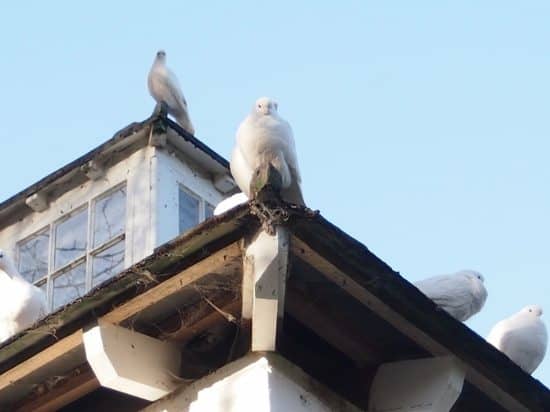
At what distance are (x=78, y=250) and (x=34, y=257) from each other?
430 mm

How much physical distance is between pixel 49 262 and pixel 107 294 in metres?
3.71

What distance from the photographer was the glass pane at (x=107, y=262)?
10.3 meters

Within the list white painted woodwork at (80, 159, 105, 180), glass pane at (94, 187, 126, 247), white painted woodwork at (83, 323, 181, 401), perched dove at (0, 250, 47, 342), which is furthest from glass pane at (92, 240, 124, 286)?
white painted woodwork at (83, 323, 181, 401)

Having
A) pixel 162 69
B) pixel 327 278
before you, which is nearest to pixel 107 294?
pixel 327 278


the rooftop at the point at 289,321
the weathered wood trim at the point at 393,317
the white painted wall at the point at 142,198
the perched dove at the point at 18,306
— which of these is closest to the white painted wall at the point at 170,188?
the white painted wall at the point at 142,198

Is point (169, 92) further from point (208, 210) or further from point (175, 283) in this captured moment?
point (175, 283)

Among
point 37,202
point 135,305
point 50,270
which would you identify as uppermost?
point 37,202

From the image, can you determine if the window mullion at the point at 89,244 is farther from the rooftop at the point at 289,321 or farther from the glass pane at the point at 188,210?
the rooftop at the point at 289,321

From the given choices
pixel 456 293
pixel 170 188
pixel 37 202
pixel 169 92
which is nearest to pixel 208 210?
pixel 170 188

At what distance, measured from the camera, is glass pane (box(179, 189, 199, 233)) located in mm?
10633

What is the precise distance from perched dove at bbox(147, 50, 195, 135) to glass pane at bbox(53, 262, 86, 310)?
9.15ft

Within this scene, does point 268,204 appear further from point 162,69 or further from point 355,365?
point 162,69

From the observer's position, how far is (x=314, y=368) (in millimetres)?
7570

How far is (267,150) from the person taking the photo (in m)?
7.47
